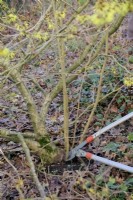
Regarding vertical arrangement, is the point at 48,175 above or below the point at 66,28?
below

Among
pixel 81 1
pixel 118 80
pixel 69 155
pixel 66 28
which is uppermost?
pixel 81 1

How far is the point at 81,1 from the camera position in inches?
149

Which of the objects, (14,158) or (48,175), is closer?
(48,175)

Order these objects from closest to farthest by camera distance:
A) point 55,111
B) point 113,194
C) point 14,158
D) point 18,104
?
point 113,194 < point 14,158 < point 55,111 < point 18,104

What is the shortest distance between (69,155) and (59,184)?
364mm

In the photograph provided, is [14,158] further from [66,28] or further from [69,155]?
[66,28]

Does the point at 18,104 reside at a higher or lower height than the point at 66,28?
lower

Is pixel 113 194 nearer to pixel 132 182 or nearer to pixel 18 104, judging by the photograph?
pixel 132 182

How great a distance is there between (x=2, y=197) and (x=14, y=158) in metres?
0.61

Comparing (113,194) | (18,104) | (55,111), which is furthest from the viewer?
(18,104)

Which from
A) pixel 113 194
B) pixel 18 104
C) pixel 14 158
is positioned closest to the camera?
pixel 113 194

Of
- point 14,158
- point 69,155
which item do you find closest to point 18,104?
point 14,158

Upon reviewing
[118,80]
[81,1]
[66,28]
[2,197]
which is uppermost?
[81,1]

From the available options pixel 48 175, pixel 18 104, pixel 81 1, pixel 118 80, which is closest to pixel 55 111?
pixel 18 104
